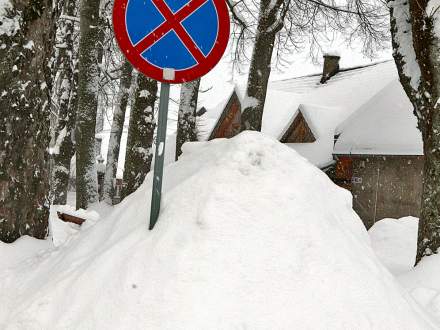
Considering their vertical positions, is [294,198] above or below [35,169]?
above

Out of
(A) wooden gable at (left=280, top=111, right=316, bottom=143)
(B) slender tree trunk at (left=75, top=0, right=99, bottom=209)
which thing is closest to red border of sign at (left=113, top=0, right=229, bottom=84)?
(B) slender tree trunk at (left=75, top=0, right=99, bottom=209)

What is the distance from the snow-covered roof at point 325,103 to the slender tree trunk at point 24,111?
1201 cm

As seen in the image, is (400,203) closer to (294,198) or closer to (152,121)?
(152,121)

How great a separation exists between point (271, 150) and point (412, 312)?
1270 millimetres

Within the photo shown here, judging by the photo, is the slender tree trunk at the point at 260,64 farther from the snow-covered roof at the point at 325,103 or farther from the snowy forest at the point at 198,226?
the snow-covered roof at the point at 325,103

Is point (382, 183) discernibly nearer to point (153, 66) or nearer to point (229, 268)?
point (153, 66)

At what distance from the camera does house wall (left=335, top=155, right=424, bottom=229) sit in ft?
47.1


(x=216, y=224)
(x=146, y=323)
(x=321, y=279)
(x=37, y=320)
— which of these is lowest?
(x=37, y=320)

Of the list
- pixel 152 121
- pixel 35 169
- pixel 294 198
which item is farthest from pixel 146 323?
pixel 152 121

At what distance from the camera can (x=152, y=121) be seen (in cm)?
752

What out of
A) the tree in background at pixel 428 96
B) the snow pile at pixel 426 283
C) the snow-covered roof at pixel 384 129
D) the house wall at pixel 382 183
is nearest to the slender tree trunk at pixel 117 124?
the snow-covered roof at pixel 384 129

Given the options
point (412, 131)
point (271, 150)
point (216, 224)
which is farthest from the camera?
point (412, 131)

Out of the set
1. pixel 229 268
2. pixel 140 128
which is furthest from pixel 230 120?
pixel 229 268

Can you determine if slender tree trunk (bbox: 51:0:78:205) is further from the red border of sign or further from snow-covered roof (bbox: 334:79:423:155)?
the red border of sign
